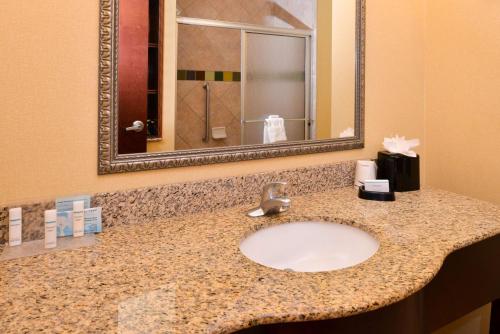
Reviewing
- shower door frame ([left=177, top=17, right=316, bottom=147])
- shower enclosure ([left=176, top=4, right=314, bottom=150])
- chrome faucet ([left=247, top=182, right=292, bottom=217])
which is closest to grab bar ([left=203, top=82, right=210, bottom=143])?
shower enclosure ([left=176, top=4, right=314, bottom=150])

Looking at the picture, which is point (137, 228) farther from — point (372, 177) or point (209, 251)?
point (372, 177)

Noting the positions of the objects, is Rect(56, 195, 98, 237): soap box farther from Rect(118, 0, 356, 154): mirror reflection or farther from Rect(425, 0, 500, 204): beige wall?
Rect(425, 0, 500, 204): beige wall

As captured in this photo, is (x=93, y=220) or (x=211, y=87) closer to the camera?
(x=93, y=220)

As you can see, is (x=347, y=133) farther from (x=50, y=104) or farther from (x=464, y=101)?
(x=50, y=104)

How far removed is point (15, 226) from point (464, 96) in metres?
1.56

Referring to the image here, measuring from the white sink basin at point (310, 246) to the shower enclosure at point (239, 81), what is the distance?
0.32 m

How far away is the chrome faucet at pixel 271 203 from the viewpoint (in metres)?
1.08

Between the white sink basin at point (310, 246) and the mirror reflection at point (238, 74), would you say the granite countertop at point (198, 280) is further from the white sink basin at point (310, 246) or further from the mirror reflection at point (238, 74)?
the mirror reflection at point (238, 74)

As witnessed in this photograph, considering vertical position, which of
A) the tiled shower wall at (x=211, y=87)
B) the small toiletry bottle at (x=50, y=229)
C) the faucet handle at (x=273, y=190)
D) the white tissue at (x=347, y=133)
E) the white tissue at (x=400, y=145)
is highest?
the tiled shower wall at (x=211, y=87)

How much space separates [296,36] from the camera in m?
1.27

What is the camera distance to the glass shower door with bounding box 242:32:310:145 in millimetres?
1174

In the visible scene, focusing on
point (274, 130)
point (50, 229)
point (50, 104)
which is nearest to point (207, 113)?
point (274, 130)

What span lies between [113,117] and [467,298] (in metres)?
1.08

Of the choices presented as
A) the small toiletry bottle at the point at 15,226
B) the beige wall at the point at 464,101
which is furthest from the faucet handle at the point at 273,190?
the beige wall at the point at 464,101
